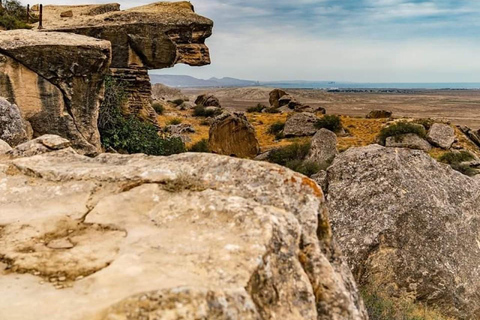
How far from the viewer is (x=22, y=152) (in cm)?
558

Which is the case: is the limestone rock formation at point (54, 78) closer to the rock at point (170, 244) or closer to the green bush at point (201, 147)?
the green bush at point (201, 147)

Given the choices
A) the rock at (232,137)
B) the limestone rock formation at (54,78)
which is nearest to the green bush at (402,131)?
the rock at (232,137)

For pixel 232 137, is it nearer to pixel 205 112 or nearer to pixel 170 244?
pixel 205 112

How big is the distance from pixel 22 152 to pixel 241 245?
12.1 feet

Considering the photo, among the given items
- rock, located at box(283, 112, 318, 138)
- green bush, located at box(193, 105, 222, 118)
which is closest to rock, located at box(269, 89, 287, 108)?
green bush, located at box(193, 105, 222, 118)

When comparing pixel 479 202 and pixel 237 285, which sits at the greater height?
pixel 237 285

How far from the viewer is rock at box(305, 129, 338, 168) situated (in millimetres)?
21969

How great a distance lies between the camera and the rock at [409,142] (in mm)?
27647

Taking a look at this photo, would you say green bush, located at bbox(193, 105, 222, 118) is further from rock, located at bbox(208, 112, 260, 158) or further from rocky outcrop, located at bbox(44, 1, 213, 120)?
rocky outcrop, located at bbox(44, 1, 213, 120)

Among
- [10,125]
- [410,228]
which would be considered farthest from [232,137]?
[410,228]

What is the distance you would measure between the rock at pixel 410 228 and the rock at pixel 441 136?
21.2 m

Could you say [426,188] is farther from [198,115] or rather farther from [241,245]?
[198,115]

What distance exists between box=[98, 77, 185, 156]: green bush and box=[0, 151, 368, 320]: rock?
1234cm

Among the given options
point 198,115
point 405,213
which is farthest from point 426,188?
point 198,115
